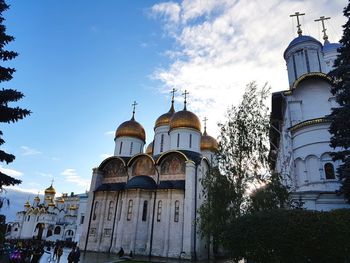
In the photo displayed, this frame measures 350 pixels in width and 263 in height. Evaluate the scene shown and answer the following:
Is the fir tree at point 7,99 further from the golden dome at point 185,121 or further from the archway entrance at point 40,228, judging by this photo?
the archway entrance at point 40,228

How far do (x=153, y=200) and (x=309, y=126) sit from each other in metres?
13.9

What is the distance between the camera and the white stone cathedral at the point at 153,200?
71.9ft

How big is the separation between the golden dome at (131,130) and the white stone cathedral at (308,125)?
14686 millimetres

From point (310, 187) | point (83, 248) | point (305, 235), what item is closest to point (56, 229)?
point (83, 248)

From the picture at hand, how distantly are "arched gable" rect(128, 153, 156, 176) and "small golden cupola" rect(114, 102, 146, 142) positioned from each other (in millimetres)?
4381

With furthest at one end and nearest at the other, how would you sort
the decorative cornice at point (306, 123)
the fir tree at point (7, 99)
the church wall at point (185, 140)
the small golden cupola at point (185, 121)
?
1. the small golden cupola at point (185, 121)
2. the church wall at point (185, 140)
3. the decorative cornice at point (306, 123)
4. the fir tree at point (7, 99)

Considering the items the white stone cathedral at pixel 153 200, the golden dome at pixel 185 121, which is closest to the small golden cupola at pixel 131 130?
the white stone cathedral at pixel 153 200

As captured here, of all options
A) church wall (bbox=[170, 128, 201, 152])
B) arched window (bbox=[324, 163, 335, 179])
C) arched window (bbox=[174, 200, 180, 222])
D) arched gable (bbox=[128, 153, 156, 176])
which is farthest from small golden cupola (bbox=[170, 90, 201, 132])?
→ arched window (bbox=[324, 163, 335, 179])

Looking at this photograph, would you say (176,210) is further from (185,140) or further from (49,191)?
(49,191)

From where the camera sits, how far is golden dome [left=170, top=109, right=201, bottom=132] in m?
27.9

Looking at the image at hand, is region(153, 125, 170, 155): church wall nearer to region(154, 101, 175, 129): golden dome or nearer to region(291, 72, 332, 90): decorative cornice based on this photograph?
region(154, 101, 175, 129): golden dome

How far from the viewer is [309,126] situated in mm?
17531

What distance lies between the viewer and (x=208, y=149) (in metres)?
33.5

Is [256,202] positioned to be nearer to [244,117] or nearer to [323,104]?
[244,117]
